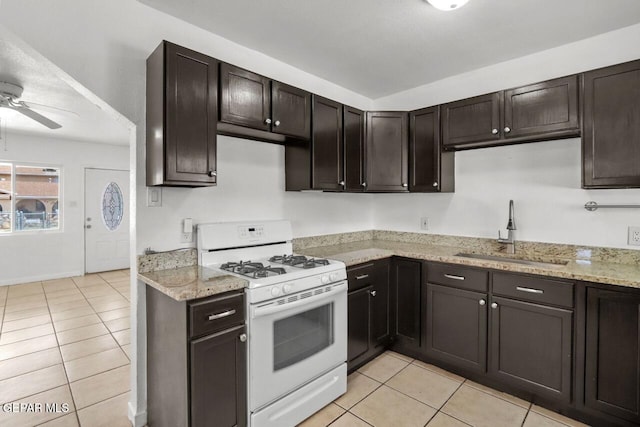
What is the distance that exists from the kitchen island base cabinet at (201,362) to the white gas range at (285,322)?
0.08m

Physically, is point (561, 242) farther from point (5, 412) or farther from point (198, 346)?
point (5, 412)

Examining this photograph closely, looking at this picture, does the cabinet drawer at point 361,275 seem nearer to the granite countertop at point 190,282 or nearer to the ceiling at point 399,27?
the granite countertop at point 190,282

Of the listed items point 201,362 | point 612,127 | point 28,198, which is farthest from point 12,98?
point 612,127

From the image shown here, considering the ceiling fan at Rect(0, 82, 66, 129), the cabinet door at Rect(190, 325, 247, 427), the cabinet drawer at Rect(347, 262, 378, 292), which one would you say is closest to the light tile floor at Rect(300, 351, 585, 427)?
the cabinet door at Rect(190, 325, 247, 427)

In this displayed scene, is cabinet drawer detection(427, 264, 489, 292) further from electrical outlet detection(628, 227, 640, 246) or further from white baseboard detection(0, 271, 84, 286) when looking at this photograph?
white baseboard detection(0, 271, 84, 286)

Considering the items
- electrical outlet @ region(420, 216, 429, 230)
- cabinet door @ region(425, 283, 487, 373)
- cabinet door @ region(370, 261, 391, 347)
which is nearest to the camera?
cabinet door @ region(425, 283, 487, 373)

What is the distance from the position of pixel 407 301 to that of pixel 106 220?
588 centimetres

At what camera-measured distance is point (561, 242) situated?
8.10 ft

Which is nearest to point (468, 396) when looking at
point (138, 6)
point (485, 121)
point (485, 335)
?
point (485, 335)

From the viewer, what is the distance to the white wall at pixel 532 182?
227 centimetres

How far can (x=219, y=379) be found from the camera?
1.60 m

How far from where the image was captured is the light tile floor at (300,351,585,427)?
1.94m

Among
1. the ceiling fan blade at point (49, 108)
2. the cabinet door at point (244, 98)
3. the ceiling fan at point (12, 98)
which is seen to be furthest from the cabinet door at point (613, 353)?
the ceiling fan blade at point (49, 108)

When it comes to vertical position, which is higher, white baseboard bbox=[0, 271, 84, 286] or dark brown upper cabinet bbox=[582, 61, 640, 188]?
dark brown upper cabinet bbox=[582, 61, 640, 188]
